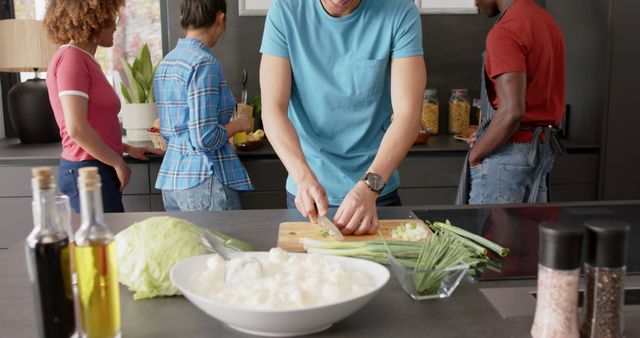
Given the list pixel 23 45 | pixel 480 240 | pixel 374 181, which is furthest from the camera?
pixel 23 45

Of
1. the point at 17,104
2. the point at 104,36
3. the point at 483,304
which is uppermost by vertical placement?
the point at 104,36

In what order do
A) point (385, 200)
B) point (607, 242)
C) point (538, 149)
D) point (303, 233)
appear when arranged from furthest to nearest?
point (538, 149)
point (385, 200)
point (303, 233)
point (607, 242)

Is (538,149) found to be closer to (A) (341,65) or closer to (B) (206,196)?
(A) (341,65)

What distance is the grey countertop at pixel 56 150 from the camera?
8.62 feet

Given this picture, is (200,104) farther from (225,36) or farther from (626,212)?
(626,212)

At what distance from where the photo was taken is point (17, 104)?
2994 millimetres

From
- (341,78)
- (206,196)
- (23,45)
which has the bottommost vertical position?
(206,196)

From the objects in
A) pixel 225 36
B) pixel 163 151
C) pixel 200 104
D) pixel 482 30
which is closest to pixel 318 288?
pixel 200 104

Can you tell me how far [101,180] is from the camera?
7.24ft

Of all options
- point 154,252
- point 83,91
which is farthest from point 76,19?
point 154,252

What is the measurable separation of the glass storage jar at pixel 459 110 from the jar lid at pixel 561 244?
2522 mm

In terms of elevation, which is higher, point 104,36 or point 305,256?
point 104,36

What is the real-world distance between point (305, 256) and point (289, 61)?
89 centimetres

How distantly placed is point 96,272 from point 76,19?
1617 millimetres
